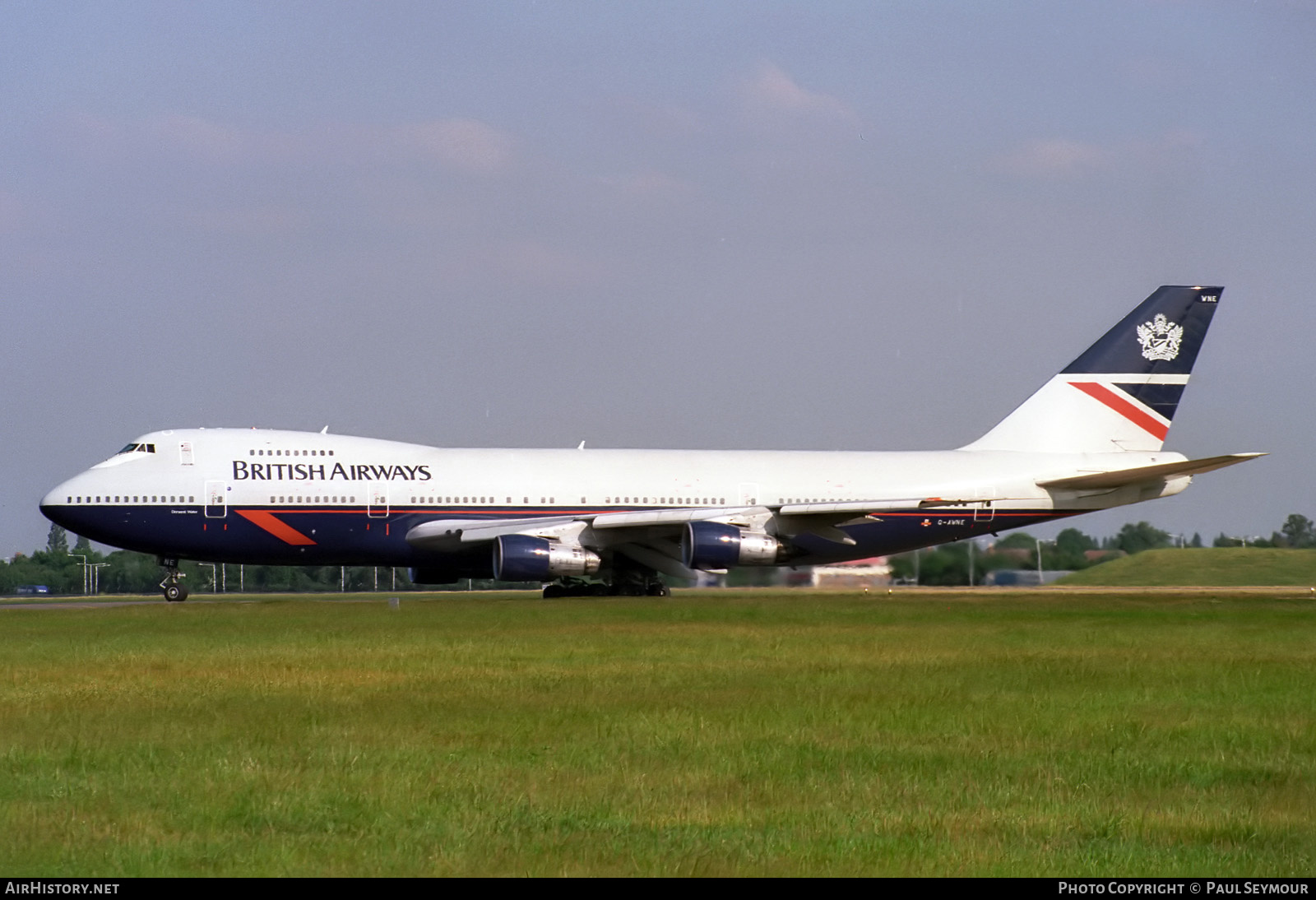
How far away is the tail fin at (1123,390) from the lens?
126ft

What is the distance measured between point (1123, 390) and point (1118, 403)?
372mm

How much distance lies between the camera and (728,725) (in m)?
11.5

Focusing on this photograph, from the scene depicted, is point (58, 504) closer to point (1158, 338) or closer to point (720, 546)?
point (720, 546)

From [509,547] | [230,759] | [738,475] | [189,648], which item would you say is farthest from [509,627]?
[738,475]

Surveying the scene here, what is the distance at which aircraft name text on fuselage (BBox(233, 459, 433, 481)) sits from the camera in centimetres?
3272

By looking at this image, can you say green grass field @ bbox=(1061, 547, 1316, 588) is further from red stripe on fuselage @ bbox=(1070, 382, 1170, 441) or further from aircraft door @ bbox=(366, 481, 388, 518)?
aircraft door @ bbox=(366, 481, 388, 518)

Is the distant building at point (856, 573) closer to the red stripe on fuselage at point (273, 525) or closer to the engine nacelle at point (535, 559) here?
the engine nacelle at point (535, 559)

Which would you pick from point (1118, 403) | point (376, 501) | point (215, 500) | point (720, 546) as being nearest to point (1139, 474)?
point (1118, 403)

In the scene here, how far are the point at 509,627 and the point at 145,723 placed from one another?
10633 millimetres

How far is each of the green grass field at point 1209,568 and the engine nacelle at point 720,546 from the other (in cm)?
1045

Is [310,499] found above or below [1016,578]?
above

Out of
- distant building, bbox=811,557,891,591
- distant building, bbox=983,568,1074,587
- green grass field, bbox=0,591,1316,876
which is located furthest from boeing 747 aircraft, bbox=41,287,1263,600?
green grass field, bbox=0,591,1316,876

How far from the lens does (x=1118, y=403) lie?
38.5 metres
